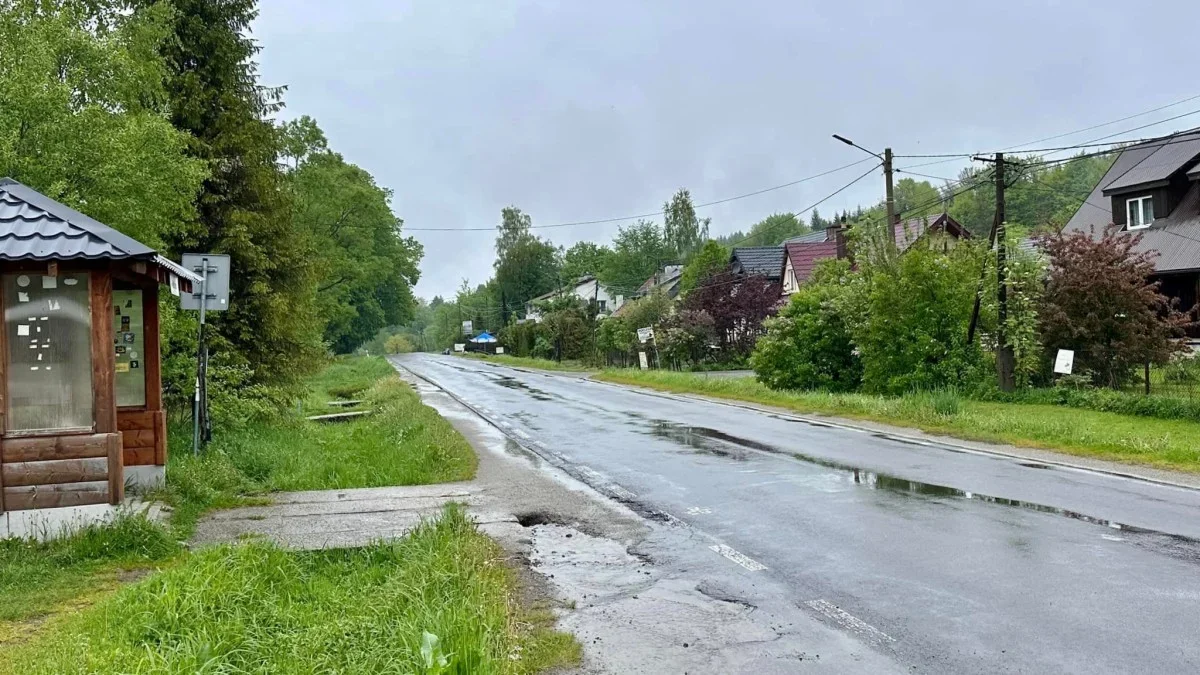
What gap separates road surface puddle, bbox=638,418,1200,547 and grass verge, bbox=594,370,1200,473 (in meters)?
1.80

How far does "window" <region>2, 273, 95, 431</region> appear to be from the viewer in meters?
8.37

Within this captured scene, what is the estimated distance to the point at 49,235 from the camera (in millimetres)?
8188

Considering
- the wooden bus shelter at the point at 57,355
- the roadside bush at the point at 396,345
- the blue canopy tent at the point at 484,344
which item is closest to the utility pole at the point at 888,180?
the wooden bus shelter at the point at 57,355

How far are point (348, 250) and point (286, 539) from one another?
4498 cm

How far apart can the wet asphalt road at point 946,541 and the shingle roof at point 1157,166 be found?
23.1 m

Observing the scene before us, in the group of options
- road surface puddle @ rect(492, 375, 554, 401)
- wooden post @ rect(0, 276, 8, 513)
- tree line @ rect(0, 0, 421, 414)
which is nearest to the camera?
wooden post @ rect(0, 276, 8, 513)

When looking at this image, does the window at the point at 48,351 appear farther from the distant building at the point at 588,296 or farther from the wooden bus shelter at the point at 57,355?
the distant building at the point at 588,296

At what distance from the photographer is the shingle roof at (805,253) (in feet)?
173

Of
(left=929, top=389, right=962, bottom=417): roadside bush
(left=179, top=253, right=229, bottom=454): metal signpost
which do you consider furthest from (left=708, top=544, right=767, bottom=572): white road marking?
(left=929, top=389, right=962, bottom=417): roadside bush

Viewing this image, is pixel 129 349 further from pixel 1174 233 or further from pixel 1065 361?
pixel 1174 233

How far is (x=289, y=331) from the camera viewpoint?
18.5 metres

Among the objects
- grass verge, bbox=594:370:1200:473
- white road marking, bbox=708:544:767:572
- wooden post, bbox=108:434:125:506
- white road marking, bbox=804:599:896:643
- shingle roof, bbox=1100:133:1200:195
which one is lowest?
white road marking, bbox=708:544:767:572

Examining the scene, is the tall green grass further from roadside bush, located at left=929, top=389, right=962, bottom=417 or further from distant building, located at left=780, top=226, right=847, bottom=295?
distant building, located at left=780, top=226, right=847, bottom=295

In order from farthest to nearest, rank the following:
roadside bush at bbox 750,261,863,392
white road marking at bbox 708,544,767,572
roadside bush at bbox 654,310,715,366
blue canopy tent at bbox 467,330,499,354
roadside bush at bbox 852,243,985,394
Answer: blue canopy tent at bbox 467,330,499,354 < roadside bush at bbox 654,310,715,366 < roadside bush at bbox 750,261,863,392 < roadside bush at bbox 852,243,985,394 < white road marking at bbox 708,544,767,572
